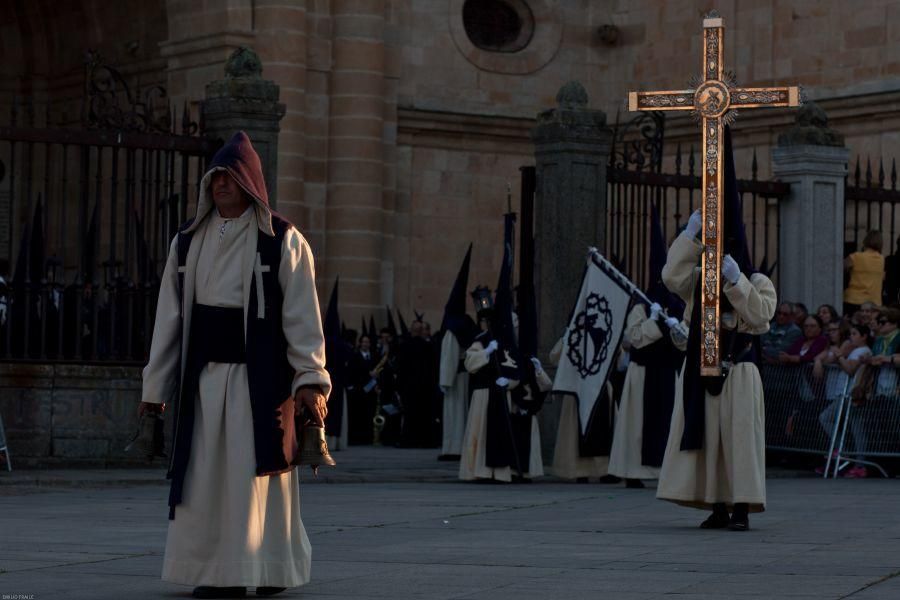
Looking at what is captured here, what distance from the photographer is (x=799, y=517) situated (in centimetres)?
1264

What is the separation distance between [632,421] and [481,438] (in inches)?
54.2

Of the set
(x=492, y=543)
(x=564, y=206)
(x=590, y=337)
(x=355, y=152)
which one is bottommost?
(x=492, y=543)

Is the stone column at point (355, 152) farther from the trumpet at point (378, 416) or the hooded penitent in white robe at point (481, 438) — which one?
the hooded penitent in white robe at point (481, 438)

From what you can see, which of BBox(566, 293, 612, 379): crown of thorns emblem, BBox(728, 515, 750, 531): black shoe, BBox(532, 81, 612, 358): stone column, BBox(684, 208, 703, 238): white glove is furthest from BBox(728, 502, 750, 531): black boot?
BBox(532, 81, 612, 358): stone column

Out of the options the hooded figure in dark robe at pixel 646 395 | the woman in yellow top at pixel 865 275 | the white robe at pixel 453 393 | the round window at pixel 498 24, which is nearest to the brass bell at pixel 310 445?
the hooded figure in dark robe at pixel 646 395

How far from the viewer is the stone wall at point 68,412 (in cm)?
1675

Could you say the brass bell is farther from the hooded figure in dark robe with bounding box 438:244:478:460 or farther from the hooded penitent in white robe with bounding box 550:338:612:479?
the hooded figure in dark robe with bounding box 438:244:478:460

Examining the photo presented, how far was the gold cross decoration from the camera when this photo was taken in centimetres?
1177

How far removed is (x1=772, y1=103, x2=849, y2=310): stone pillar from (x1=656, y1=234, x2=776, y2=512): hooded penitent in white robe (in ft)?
28.4

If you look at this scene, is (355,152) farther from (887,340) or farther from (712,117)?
(712,117)

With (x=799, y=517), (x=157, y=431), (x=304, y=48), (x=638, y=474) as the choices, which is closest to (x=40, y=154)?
(x=304, y=48)

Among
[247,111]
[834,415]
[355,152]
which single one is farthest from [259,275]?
[355,152]

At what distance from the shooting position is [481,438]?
17.4 m

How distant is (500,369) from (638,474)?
1.66 meters
